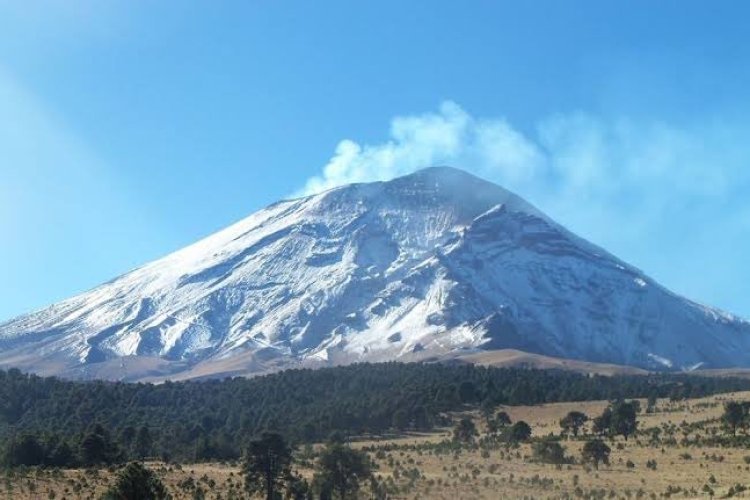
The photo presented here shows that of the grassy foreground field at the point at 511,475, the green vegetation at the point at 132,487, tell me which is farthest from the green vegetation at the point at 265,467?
the green vegetation at the point at 132,487

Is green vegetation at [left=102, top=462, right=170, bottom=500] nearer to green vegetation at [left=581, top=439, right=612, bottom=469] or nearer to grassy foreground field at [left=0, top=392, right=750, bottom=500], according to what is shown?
grassy foreground field at [left=0, top=392, right=750, bottom=500]

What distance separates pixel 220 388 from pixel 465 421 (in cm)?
7802

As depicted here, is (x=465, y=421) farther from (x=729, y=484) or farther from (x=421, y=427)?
(x=729, y=484)

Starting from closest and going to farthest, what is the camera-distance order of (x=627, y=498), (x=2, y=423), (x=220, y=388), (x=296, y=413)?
(x=627, y=498)
(x=2, y=423)
(x=296, y=413)
(x=220, y=388)

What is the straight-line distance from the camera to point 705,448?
63.6m

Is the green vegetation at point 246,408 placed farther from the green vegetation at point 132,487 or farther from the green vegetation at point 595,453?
the green vegetation at point 132,487

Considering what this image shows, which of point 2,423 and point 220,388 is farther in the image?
point 220,388

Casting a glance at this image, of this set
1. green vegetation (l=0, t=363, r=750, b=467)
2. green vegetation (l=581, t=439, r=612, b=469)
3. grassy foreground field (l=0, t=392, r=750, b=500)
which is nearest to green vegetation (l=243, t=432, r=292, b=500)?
grassy foreground field (l=0, t=392, r=750, b=500)

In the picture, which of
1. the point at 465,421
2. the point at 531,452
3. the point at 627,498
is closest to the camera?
the point at 627,498

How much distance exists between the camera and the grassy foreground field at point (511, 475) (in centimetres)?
4572

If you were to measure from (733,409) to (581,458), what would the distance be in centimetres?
1688

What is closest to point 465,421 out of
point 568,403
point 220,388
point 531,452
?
point 531,452

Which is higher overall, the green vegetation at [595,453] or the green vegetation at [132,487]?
the green vegetation at [132,487]

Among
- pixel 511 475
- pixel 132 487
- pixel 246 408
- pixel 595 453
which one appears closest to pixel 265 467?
pixel 511 475
